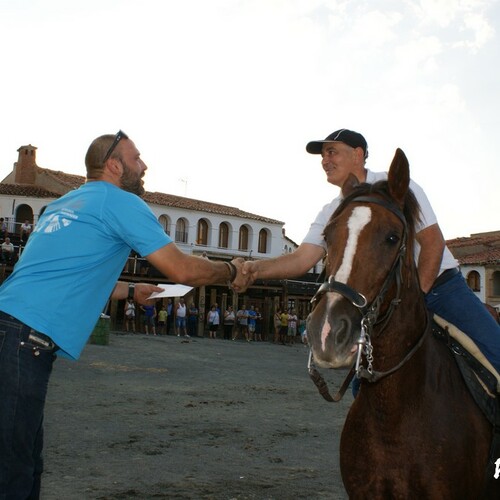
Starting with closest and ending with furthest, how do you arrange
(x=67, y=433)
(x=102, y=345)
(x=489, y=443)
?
(x=489, y=443) → (x=67, y=433) → (x=102, y=345)

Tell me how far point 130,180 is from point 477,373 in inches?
89.6

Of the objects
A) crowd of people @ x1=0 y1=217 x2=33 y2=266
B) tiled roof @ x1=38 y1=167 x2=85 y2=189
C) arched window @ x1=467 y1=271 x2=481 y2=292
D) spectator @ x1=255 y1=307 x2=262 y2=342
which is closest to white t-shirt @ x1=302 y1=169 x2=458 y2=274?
crowd of people @ x1=0 y1=217 x2=33 y2=266

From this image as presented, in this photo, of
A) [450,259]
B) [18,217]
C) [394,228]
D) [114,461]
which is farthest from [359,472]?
[18,217]

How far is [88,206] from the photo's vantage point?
293 centimetres

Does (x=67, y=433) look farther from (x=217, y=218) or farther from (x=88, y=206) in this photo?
(x=217, y=218)

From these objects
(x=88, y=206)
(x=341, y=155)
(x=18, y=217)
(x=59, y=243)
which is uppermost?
(x=18, y=217)

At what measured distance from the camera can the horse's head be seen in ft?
7.67

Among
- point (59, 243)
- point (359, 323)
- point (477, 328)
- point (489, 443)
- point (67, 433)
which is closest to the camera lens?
point (359, 323)

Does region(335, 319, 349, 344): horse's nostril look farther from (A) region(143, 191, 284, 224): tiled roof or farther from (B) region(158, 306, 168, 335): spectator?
(A) region(143, 191, 284, 224): tiled roof

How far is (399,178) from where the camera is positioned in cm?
291

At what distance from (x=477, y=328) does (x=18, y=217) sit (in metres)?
47.1

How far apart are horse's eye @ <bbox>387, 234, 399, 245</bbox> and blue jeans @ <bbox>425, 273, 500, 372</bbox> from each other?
1.17m

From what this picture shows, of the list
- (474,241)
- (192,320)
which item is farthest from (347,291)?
(474,241)

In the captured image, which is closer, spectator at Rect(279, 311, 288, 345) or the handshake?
the handshake
